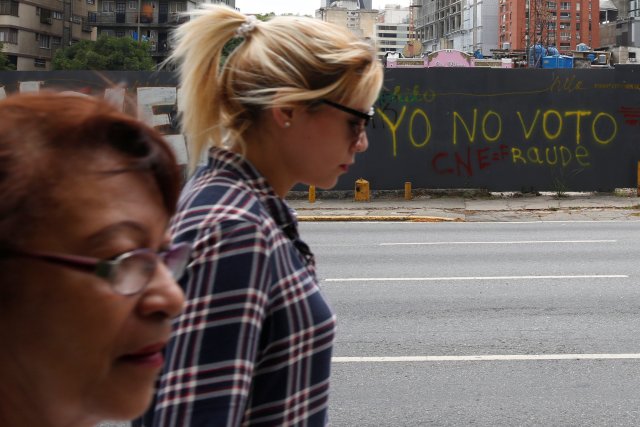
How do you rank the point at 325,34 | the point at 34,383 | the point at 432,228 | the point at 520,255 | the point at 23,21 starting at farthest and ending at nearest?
the point at 23,21 < the point at 432,228 < the point at 520,255 < the point at 325,34 < the point at 34,383

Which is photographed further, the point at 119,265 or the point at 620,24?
the point at 620,24

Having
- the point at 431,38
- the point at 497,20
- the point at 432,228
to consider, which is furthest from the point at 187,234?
the point at 431,38

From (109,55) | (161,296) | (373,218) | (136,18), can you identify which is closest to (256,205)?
(161,296)

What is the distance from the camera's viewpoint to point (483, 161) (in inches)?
707

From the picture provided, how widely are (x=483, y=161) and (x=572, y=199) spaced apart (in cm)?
193

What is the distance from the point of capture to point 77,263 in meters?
1.01

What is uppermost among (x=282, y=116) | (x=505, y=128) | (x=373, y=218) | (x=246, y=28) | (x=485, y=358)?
(x=505, y=128)

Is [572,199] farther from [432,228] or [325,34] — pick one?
[325,34]

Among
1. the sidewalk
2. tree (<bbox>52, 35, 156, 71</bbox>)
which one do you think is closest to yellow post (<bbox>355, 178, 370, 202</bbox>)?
the sidewalk

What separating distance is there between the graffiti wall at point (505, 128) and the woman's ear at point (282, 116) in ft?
51.3

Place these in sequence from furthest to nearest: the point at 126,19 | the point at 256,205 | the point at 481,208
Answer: the point at 126,19 → the point at 481,208 → the point at 256,205

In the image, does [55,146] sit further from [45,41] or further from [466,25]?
[466,25]

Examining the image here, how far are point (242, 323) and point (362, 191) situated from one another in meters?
16.2

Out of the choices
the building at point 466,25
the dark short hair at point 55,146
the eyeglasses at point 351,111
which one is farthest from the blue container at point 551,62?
the building at point 466,25
